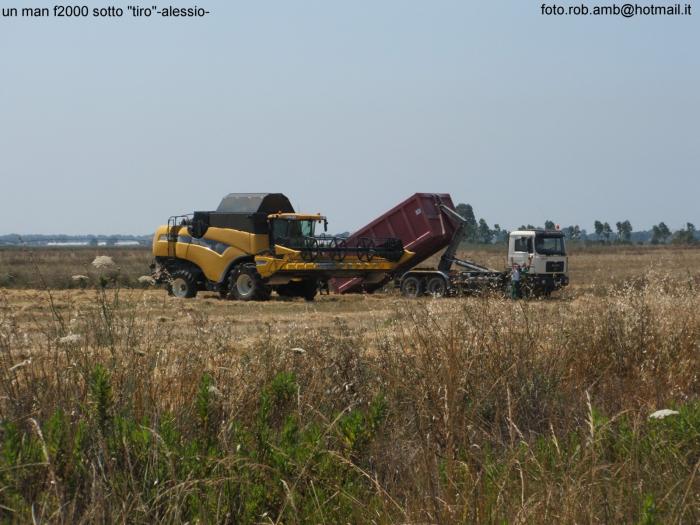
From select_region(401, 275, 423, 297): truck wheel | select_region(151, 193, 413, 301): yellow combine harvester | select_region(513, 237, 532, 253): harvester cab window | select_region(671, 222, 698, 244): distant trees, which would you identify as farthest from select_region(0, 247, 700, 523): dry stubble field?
select_region(671, 222, 698, 244): distant trees

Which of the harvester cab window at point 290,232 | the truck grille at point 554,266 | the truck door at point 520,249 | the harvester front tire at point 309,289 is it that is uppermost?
the harvester cab window at point 290,232

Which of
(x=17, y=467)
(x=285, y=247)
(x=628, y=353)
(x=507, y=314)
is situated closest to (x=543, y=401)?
(x=507, y=314)

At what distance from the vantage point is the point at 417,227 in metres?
28.7

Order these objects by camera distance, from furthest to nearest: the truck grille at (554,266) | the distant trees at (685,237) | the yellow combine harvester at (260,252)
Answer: the distant trees at (685,237)
the truck grille at (554,266)
the yellow combine harvester at (260,252)

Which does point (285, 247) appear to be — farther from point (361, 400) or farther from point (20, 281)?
point (361, 400)

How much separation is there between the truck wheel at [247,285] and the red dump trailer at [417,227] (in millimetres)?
3373

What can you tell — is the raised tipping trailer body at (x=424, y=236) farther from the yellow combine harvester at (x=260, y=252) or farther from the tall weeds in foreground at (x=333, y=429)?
the tall weeds in foreground at (x=333, y=429)

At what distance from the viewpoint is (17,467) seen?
5066 mm

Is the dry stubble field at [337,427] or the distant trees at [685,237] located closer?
the dry stubble field at [337,427]

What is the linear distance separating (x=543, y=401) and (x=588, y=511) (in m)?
3.33

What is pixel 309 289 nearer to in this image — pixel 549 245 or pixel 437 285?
pixel 437 285

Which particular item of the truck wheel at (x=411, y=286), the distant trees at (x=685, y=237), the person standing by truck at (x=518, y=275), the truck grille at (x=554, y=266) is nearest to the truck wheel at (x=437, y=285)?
the truck wheel at (x=411, y=286)

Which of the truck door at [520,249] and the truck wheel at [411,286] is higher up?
the truck door at [520,249]

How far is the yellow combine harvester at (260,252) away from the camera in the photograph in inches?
1016
